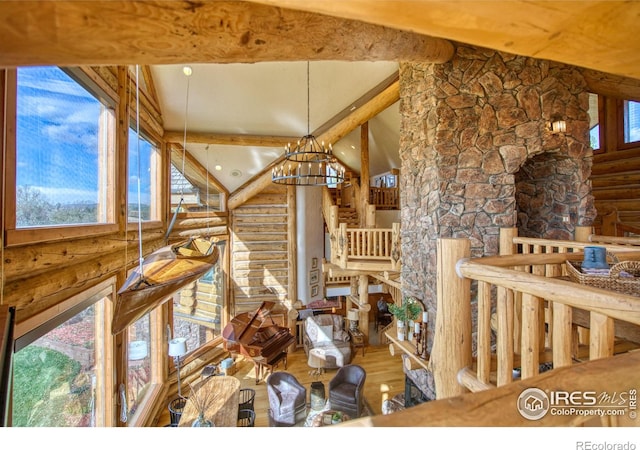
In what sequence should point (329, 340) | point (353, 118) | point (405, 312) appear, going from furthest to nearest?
1. point (329, 340)
2. point (353, 118)
3. point (405, 312)

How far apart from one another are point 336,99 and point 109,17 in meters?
5.35

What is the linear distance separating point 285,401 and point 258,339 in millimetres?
1589

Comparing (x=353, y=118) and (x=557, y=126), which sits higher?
(x=353, y=118)

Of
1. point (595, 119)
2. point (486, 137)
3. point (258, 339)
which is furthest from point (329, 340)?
point (595, 119)

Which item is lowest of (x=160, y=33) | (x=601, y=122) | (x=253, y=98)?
(x=160, y=33)

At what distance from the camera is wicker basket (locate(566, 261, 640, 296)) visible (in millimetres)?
1495

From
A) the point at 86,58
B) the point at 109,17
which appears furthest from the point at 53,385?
the point at 109,17

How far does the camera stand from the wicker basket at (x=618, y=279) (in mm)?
1495

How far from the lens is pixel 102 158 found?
11.2ft

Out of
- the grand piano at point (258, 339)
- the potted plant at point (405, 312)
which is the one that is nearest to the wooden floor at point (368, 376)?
the grand piano at point (258, 339)

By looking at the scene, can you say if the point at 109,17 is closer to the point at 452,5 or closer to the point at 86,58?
the point at 86,58

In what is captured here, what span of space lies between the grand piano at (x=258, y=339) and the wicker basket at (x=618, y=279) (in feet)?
19.0

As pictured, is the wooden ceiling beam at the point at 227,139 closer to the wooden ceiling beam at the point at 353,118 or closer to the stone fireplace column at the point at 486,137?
the wooden ceiling beam at the point at 353,118

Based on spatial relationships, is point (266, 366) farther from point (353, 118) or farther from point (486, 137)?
point (486, 137)
